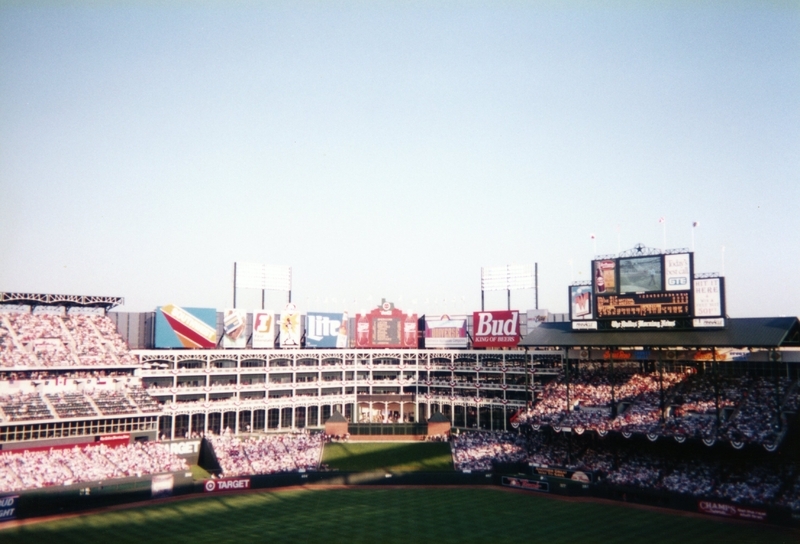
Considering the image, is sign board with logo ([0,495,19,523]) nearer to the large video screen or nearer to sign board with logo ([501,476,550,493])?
sign board with logo ([501,476,550,493])

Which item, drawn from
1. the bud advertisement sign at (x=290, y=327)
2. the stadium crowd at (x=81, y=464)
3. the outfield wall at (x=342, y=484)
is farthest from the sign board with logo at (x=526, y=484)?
the bud advertisement sign at (x=290, y=327)

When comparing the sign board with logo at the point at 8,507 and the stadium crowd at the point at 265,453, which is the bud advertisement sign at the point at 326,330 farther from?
the sign board with logo at the point at 8,507

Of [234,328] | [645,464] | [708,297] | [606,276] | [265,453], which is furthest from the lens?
[234,328]

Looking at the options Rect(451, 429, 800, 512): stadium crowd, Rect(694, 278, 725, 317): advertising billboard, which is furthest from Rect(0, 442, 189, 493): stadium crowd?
Rect(694, 278, 725, 317): advertising billboard

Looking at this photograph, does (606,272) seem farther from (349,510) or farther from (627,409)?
(349,510)

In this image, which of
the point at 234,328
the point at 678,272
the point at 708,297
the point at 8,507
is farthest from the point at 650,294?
the point at 8,507

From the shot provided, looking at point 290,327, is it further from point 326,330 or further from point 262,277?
point 262,277

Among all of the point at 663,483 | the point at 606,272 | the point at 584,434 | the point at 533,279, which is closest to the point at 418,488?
the point at 584,434
